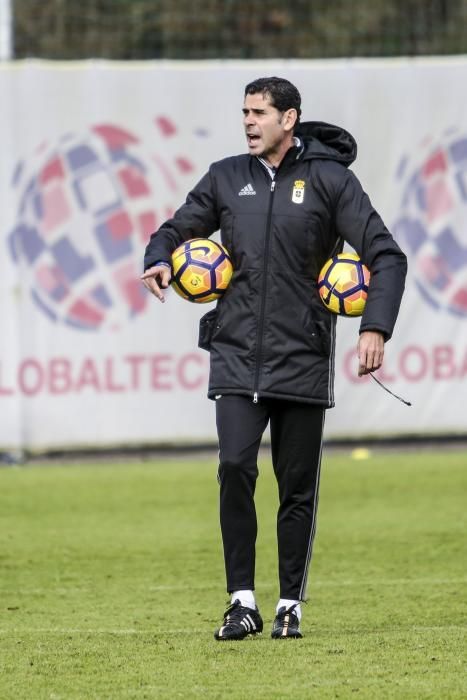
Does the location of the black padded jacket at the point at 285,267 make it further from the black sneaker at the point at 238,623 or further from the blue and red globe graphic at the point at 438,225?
the blue and red globe graphic at the point at 438,225

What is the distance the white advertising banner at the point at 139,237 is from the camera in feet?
43.3

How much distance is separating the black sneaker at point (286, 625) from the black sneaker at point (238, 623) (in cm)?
8

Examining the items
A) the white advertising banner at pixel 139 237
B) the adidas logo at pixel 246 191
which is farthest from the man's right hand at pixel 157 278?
the white advertising banner at pixel 139 237

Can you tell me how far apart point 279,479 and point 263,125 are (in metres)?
1.39

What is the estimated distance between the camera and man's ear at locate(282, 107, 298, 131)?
21.5ft

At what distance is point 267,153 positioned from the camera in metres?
6.56

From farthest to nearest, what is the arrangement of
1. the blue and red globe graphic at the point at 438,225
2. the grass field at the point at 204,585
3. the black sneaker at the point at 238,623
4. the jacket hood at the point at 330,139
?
the blue and red globe graphic at the point at 438,225 < the jacket hood at the point at 330,139 < the black sneaker at the point at 238,623 < the grass field at the point at 204,585

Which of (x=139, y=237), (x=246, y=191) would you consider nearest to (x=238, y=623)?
(x=246, y=191)

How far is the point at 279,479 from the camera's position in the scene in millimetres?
6609

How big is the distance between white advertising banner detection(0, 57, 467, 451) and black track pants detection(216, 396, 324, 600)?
652cm

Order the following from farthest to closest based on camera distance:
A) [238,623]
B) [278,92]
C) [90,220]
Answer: [90,220] → [278,92] → [238,623]

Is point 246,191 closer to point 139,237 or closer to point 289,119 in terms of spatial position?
point 289,119

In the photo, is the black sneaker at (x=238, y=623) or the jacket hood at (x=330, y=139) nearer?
the black sneaker at (x=238, y=623)

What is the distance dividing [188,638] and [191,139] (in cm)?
739
